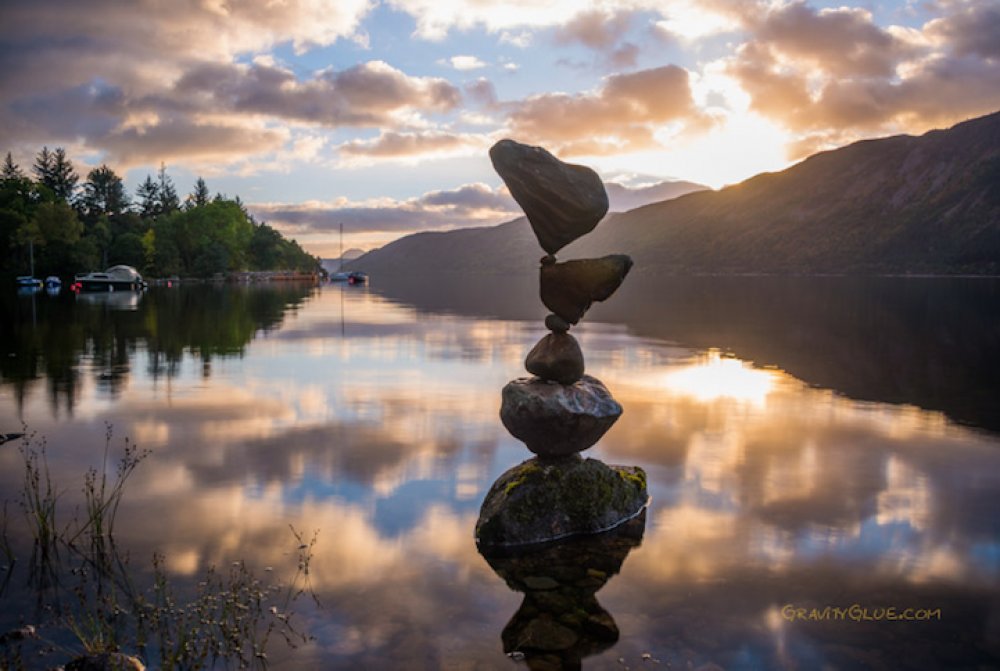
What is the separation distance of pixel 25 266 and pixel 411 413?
148148 mm

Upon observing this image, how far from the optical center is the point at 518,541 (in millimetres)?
13414

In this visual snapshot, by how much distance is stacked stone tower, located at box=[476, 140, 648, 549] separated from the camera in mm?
13852

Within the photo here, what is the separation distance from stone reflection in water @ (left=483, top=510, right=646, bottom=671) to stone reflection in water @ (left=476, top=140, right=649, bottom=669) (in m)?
0.03

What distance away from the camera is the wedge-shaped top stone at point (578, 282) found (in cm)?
1559

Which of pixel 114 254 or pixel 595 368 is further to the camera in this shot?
pixel 114 254

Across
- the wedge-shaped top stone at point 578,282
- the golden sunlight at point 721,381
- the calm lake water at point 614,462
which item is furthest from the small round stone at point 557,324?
the golden sunlight at point 721,381

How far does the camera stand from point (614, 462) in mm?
19000

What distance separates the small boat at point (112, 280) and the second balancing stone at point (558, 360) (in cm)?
12154

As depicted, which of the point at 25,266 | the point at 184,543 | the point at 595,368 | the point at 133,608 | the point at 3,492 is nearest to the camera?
the point at 133,608

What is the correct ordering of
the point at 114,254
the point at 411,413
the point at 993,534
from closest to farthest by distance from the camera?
the point at 993,534
the point at 411,413
the point at 114,254

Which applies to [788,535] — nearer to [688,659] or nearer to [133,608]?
[688,659]

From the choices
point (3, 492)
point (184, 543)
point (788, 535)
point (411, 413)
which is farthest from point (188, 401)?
point (788, 535)

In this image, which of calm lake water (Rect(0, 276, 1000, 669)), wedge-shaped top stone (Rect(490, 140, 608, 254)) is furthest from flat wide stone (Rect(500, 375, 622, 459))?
wedge-shaped top stone (Rect(490, 140, 608, 254))

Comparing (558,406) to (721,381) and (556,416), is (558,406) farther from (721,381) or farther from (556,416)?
(721,381)
